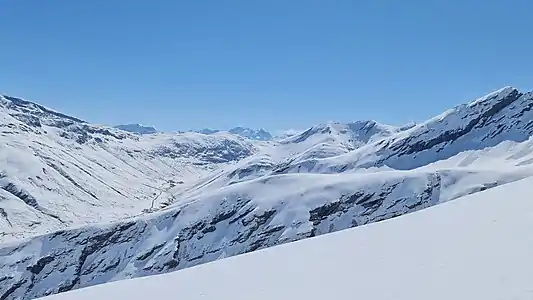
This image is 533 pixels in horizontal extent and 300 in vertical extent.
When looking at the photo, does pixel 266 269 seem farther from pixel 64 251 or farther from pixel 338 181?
pixel 64 251

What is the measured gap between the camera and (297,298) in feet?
29.5

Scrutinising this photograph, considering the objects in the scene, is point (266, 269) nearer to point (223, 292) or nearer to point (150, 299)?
point (223, 292)

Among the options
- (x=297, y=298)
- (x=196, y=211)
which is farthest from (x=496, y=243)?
(x=196, y=211)

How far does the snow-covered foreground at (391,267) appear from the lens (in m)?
8.31

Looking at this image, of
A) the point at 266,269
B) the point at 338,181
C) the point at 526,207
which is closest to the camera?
the point at 266,269

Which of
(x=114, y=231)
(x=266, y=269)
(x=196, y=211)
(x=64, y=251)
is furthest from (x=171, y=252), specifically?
(x=266, y=269)

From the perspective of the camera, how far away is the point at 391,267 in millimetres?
9773

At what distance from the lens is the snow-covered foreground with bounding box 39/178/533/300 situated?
8.31 m

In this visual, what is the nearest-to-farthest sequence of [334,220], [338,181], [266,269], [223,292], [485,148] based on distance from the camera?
[223,292]
[266,269]
[334,220]
[338,181]
[485,148]

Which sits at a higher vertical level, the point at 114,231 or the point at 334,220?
the point at 114,231

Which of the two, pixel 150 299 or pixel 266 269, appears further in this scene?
pixel 266 269

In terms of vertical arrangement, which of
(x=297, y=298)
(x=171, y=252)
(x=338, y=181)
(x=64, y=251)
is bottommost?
(x=297, y=298)

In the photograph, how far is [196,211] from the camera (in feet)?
386

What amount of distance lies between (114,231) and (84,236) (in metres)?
8.31
